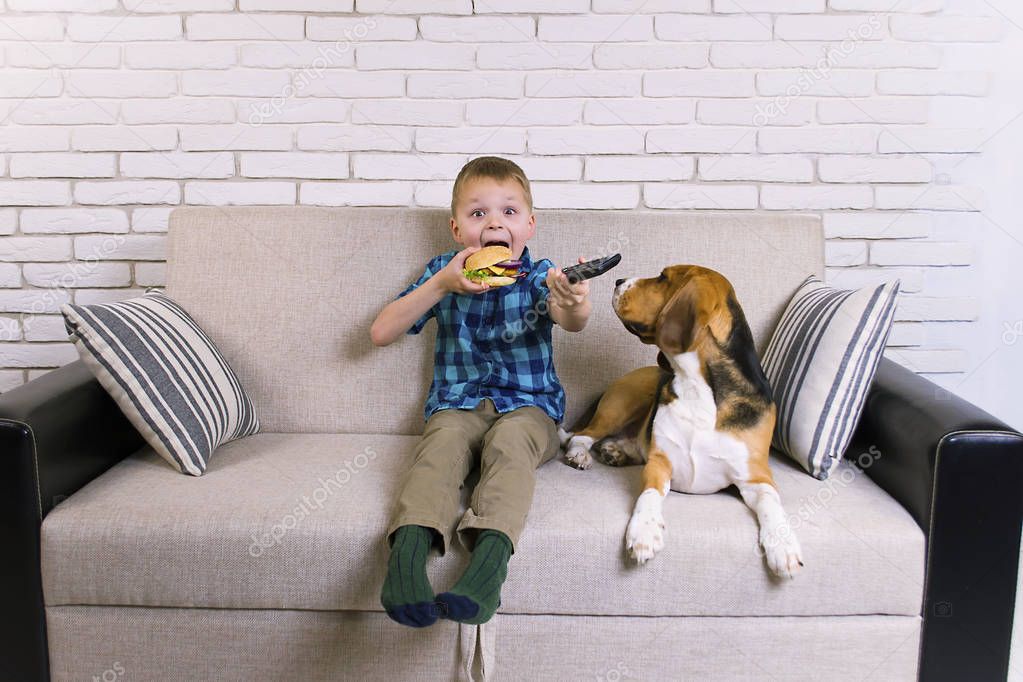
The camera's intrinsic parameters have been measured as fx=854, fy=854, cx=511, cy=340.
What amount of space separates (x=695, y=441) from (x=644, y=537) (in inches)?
12.0

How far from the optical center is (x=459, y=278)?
207cm

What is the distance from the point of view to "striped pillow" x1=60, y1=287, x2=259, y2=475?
1.97 meters

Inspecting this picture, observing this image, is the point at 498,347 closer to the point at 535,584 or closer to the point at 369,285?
the point at 369,285

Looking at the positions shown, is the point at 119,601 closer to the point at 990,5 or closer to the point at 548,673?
the point at 548,673

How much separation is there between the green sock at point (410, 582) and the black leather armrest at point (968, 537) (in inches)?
41.2

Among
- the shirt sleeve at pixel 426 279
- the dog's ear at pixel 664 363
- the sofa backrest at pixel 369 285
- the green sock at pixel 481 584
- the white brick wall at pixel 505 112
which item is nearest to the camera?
the green sock at pixel 481 584

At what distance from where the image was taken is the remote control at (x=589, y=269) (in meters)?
1.94

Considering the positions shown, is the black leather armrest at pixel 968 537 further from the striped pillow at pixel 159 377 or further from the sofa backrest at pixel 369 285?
the striped pillow at pixel 159 377

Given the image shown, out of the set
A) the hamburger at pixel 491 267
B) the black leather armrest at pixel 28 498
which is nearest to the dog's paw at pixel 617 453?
the hamburger at pixel 491 267

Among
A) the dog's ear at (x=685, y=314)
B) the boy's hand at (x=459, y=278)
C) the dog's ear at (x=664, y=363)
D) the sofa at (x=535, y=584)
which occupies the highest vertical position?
the boy's hand at (x=459, y=278)

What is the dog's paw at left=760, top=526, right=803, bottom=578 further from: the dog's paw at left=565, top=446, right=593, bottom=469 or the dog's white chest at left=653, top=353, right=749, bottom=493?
the dog's paw at left=565, top=446, right=593, bottom=469

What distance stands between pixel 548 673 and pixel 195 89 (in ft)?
7.04

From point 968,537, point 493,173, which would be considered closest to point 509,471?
point 493,173

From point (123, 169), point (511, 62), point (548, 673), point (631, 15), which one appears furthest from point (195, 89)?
point (548, 673)
